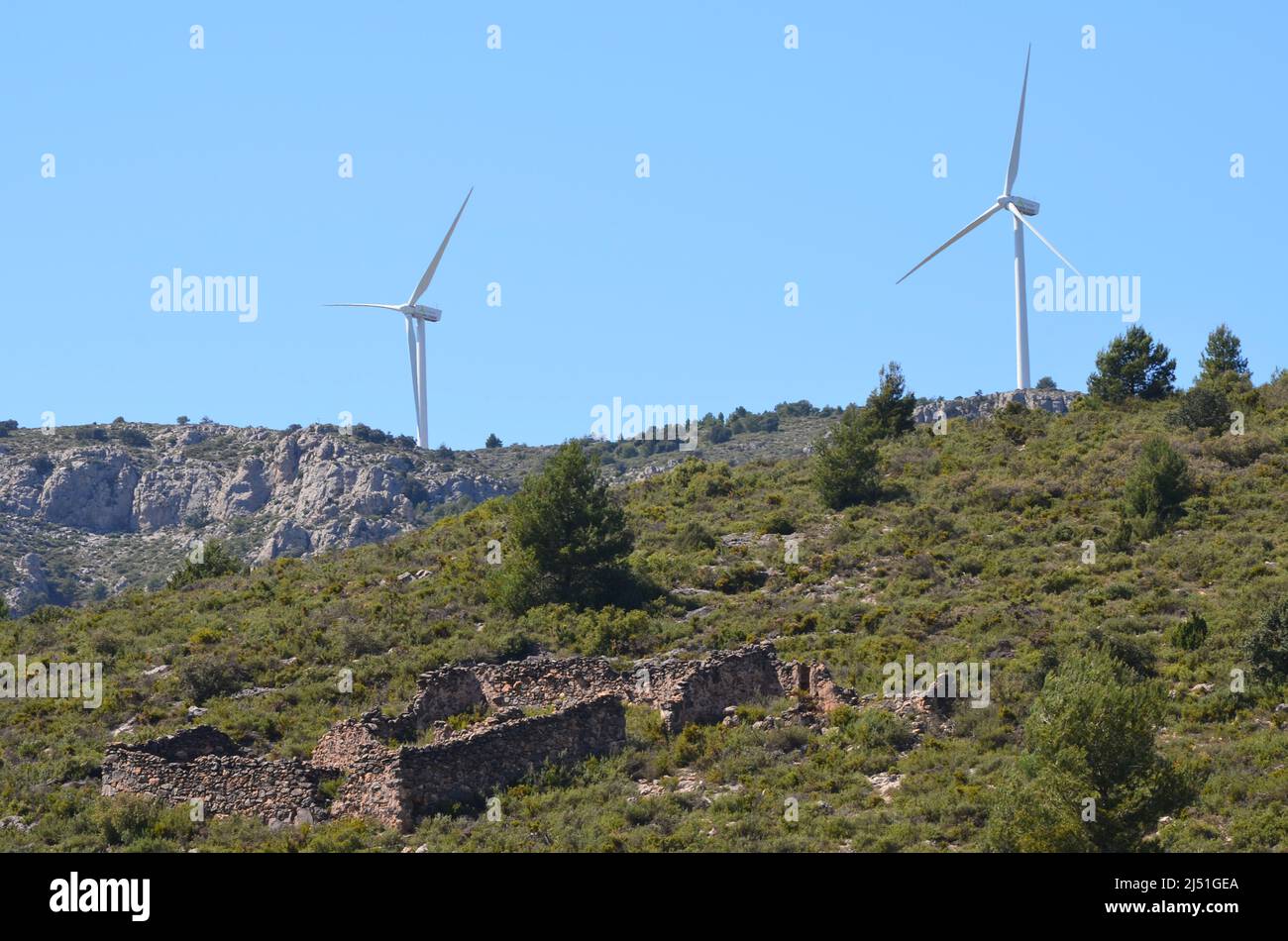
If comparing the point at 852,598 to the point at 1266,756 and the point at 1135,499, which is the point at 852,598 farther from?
the point at 1266,756

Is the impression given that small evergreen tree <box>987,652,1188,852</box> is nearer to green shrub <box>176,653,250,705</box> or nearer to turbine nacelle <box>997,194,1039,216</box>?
green shrub <box>176,653,250,705</box>

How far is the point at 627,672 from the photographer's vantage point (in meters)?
43.1

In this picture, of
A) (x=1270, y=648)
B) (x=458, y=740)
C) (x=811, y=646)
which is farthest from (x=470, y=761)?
(x=1270, y=648)

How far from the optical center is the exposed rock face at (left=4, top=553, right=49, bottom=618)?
307 ft

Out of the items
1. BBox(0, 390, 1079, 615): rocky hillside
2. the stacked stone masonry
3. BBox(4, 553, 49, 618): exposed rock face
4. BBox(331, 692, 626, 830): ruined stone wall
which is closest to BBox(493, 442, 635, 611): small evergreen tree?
the stacked stone masonry

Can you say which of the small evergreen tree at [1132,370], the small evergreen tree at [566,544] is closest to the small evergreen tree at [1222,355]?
the small evergreen tree at [1132,370]

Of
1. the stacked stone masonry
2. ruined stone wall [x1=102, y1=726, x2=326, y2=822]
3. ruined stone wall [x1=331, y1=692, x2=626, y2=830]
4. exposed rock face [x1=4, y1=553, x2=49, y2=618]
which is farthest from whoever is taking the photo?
exposed rock face [x1=4, y1=553, x2=49, y2=618]

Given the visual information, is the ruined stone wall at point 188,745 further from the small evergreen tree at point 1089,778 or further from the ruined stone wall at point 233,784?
the small evergreen tree at point 1089,778

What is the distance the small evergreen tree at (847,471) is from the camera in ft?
225

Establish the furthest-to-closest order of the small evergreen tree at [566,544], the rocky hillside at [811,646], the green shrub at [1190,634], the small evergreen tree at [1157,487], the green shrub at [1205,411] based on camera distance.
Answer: the green shrub at [1205,411] → the small evergreen tree at [1157,487] → the small evergreen tree at [566,544] → the green shrub at [1190,634] → the rocky hillside at [811,646]

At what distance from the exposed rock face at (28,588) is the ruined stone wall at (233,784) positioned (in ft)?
187

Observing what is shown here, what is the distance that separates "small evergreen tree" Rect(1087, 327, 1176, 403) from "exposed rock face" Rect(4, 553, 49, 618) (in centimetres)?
5622
